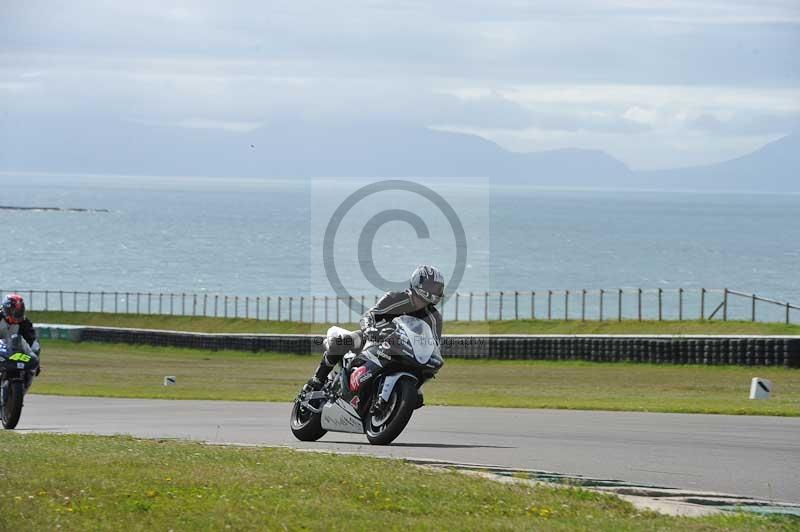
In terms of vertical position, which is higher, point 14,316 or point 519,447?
point 14,316

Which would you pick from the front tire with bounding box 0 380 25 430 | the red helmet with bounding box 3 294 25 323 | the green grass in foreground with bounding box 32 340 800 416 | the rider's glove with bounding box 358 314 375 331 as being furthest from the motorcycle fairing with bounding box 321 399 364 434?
the green grass in foreground with bounding box 32 340 800 416

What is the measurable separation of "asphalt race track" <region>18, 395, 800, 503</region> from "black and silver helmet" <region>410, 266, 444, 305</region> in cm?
172

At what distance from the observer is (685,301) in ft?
422

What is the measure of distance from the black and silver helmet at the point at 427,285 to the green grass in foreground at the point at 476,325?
115 feet

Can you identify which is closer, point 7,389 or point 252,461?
point 252,461

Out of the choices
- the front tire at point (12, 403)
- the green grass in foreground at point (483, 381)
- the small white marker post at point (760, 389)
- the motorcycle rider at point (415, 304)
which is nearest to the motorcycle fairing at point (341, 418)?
the motorcycle rider at point (415, 304)

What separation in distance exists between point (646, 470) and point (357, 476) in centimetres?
313

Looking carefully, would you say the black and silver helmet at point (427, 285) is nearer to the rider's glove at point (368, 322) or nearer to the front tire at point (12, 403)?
the rider's glove at point (368, 322)

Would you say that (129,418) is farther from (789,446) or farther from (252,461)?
(789,446)

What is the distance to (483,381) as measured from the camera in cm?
3994

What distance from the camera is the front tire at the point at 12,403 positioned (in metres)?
18.7

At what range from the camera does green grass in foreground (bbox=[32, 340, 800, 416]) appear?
25.5 m

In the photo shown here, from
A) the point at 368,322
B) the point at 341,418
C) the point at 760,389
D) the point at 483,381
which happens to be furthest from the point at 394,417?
the point at 483,381

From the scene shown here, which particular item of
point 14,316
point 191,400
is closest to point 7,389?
point 14,316
